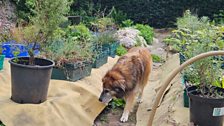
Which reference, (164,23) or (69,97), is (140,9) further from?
(69,97)

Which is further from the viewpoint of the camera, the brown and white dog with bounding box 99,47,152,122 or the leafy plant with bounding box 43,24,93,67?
the leafy plant with bounding box 43,24,93,67

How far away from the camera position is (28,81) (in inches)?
186

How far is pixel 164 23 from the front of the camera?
13.9m

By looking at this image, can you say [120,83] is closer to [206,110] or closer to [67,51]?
[67,51]

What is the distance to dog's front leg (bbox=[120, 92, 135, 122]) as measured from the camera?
543 centimetres

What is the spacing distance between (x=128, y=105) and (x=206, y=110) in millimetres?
1659

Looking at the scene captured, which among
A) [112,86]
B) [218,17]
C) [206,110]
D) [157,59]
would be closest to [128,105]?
[112,86]

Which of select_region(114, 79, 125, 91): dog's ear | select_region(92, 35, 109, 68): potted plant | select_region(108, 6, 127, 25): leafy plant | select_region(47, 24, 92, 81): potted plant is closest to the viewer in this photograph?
select_region(114, 79, 125, 91): dog's ear

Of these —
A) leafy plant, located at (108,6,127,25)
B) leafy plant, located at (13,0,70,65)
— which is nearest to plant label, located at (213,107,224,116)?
leafy plant, located at (13,0,70,65)

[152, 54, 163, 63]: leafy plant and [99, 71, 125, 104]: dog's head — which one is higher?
[99, 71, 125, 104]: dog's head

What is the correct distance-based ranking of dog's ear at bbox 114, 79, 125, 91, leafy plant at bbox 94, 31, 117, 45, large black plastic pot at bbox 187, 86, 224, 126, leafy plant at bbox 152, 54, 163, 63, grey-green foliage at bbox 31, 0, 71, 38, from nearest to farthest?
large black plastic pot at bbox 187, 86, 224, 126 < grey-green foliage at bbox 31, 0, 71, 38 < dog's ear at bbox 114, 79, 125, 91 < leafy plant at bbox 94, 31, 117, 45 < leafy plant at bbox 152, 54, 163, 63

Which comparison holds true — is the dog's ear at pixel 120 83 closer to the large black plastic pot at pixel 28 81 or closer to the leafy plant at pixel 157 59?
the large black plastic pot at pixel 28 81

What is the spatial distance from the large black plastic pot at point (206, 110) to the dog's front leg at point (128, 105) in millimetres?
1421

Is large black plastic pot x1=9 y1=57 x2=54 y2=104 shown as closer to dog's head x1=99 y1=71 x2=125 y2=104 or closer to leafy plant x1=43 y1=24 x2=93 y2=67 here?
dog's head x1=99 y1=71 x2=125 y2=104
